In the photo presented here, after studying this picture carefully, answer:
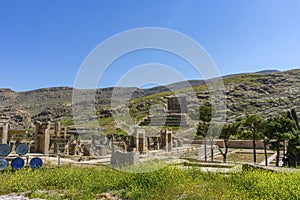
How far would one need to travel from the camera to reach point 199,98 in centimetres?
9031

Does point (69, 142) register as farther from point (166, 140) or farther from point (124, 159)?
point (124, 159)

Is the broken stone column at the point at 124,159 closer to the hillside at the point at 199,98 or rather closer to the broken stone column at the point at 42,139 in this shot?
the broken stone column at the point at 42,139

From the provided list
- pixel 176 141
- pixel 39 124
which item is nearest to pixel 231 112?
pixel 176 141

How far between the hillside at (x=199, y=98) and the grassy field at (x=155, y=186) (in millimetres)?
58579

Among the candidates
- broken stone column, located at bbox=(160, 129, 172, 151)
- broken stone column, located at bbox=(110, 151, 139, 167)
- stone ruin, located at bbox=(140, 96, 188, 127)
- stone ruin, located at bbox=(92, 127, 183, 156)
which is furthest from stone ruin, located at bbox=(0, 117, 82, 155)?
stone ruin, located at bbox=(140, 96, 188, 127)

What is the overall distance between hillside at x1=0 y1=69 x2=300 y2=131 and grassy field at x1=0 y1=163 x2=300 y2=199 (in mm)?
58579

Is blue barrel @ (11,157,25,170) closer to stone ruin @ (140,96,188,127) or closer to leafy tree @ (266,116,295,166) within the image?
leafy tree @ (266,116,295,166)

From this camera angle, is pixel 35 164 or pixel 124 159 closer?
pixel 35 164

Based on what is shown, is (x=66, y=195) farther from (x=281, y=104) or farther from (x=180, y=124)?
(x=281, y=104)

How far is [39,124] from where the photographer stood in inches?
857

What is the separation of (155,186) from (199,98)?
8381 centimetres

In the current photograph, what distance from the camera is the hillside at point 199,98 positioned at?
255ft

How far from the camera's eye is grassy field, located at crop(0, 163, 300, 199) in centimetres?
691

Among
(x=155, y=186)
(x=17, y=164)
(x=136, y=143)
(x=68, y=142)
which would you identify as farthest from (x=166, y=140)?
(x=155, y=186)
